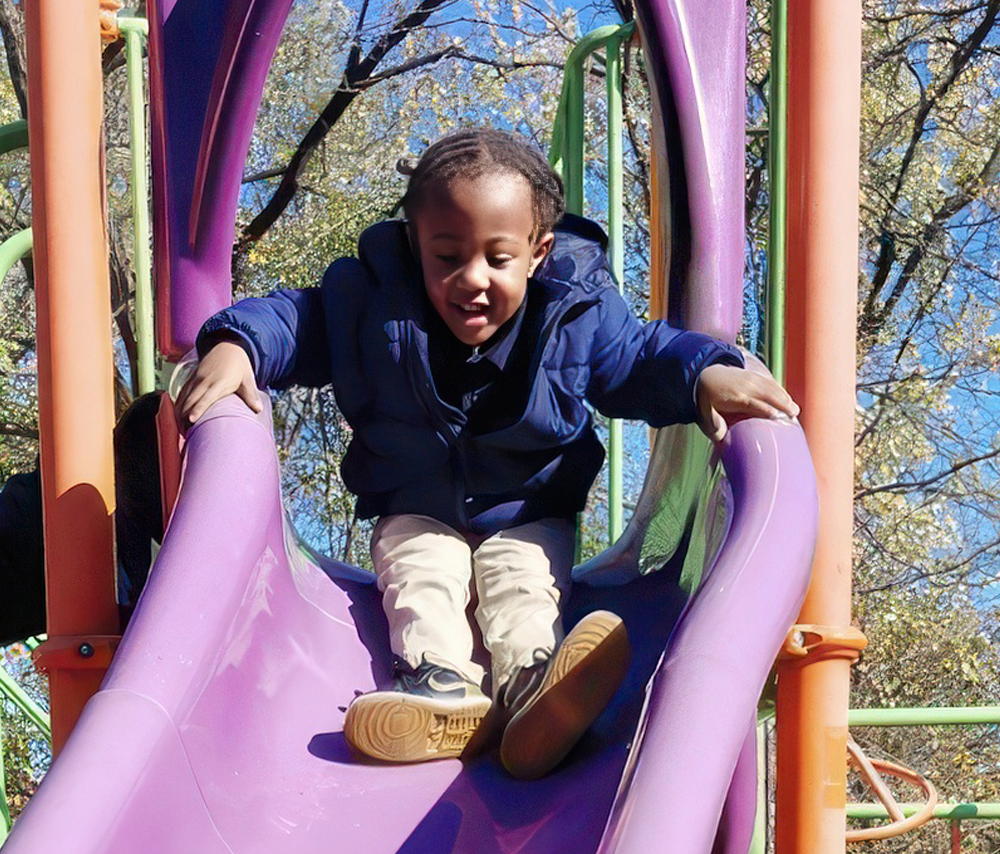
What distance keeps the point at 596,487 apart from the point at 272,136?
246 cm

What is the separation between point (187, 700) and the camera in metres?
1.49

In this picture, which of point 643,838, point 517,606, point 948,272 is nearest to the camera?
point 643,838

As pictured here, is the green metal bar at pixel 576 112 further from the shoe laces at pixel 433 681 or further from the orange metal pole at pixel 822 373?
the shoe laces at pixel 433 681

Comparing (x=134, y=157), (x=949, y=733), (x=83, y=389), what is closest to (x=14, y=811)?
(x=949, y=733)

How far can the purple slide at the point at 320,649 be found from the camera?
1349 mm

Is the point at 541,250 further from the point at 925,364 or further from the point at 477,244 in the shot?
the point at 925,364

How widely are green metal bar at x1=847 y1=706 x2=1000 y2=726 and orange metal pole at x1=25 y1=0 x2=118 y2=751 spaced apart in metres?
1.70

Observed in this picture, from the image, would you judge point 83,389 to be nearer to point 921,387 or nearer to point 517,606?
point 517,606

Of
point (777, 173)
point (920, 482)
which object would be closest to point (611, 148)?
point (777, 173)

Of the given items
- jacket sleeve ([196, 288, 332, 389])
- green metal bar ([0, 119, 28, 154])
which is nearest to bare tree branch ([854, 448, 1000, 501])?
green metal bar ([0, 119, 28, 154])

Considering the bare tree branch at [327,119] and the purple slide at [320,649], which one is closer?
the purple slide at [320,649]

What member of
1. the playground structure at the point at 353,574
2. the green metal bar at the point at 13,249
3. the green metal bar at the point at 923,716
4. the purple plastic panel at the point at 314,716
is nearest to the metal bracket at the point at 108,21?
the playground structure at the point at 353,574

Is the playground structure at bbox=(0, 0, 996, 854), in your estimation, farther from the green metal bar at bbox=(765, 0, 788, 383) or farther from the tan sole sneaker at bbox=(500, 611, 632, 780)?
the green metal bar at bbox=(765, 0, 788, 383)

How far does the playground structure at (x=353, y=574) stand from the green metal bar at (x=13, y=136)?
0.67 meters
